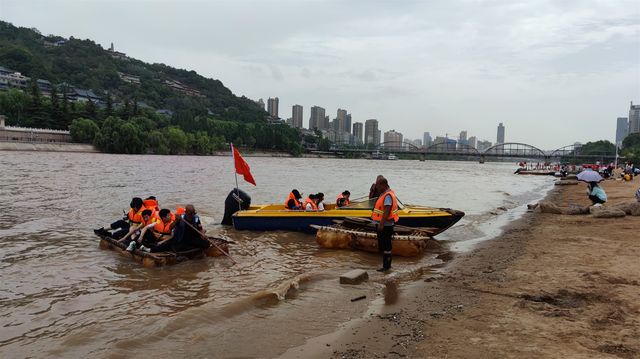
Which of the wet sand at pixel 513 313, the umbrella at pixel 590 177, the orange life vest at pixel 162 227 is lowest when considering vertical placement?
the wet sand at pixel 513 313

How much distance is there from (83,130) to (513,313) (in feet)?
332

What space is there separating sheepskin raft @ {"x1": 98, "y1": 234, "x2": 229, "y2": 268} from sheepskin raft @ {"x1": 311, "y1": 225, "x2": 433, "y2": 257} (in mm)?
3029

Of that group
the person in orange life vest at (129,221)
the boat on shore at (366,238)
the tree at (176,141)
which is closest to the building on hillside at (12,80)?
the tree at (176,141)

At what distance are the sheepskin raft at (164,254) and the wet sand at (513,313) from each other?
4.72 meters

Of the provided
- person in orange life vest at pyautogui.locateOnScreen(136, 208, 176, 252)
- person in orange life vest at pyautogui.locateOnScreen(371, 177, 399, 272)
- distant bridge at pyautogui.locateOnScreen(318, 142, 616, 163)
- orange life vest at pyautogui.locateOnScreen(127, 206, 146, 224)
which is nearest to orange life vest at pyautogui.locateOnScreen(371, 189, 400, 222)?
person in orange life vest at pyautogui.locateOnScreen(371, 177, 399, 272)

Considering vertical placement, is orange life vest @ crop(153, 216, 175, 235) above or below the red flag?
below

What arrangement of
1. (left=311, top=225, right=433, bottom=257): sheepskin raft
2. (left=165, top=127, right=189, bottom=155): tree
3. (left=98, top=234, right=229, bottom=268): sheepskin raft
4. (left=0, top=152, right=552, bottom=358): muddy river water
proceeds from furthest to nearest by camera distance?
(left=165, top=127, right=189, bottom=155): tree → (left=311, top=225, right=433, bottom=257): sheepskin raft → (left=98, top=234, right=229, bottom=268): sheepskin raft → (left=0, top=152, right=552, bottom=358): muddy river water

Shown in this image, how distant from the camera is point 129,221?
13.0 meters

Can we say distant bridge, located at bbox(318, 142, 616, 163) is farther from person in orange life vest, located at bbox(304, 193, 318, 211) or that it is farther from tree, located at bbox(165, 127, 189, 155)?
person in orange life vest, located at bbox(304, 193, 318, 211)

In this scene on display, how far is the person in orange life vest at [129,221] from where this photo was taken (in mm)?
12539

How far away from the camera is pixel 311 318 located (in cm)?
730

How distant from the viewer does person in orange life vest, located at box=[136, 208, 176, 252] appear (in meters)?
11.7

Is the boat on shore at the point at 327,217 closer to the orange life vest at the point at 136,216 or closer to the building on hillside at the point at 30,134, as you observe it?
the orange life vest at the point at 136,216

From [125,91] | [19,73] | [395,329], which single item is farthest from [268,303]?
[125,91]
